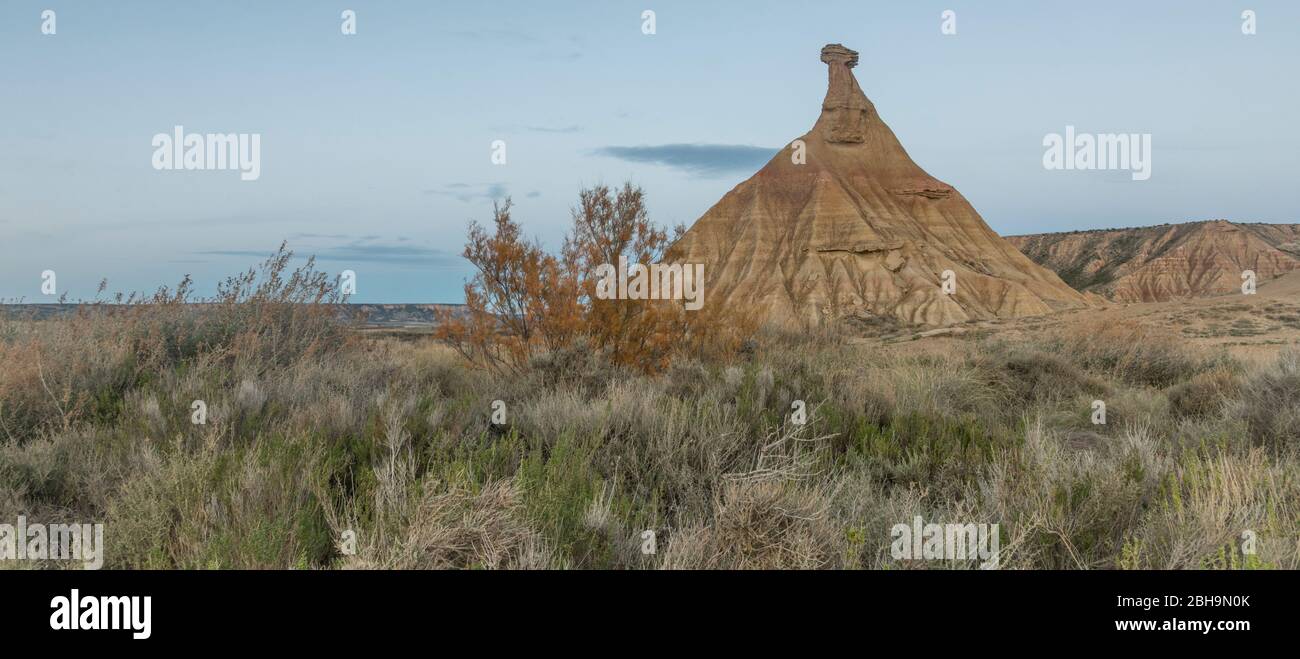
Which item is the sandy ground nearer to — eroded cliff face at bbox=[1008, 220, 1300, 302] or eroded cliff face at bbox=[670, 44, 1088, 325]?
eroded cliff face at bbox=[670, 44, 1088, 325]

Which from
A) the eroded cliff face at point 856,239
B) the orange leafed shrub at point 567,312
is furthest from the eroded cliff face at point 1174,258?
the orange leafed shrub at point 567,312

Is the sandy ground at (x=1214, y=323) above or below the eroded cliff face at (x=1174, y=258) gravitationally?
below

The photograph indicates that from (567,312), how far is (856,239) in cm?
4939

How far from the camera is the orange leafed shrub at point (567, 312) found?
10250 mm

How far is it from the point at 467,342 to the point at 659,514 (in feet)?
22.7

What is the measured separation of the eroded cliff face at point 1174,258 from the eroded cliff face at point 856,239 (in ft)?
119

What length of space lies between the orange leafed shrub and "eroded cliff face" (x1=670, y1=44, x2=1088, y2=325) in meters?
36.9

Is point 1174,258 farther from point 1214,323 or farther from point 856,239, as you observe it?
point 1214,323

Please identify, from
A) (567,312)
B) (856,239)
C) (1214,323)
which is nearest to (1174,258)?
(856,239)

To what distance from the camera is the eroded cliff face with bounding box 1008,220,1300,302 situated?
88.9 m

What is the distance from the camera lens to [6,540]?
142 inches

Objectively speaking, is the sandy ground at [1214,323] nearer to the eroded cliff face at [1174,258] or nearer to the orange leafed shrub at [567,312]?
the orange leafed shrub at [567,312]

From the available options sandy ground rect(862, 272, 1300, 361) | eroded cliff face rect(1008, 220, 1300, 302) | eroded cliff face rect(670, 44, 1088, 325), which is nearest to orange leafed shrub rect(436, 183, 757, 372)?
sandy ground rect(862, 272, 1300, 361)

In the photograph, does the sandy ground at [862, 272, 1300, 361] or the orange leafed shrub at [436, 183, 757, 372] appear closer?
the orange leafed shrub at [436, 183, 757, 372]
